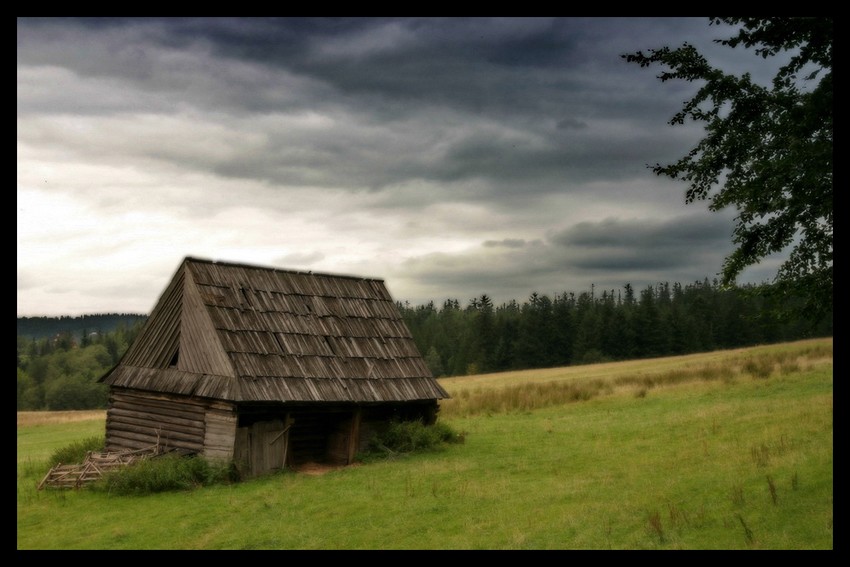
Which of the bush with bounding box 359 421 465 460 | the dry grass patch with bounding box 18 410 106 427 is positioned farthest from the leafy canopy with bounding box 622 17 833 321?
the dry grass patch with bounding box 18 410 106 427

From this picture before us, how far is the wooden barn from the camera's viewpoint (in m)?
20.5

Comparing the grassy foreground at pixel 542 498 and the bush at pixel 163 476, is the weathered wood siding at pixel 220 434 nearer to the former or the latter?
the bush at pixel 163 476

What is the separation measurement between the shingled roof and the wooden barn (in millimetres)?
45

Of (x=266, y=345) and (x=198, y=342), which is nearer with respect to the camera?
(x=198, y=342)

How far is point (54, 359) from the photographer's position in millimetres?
110188

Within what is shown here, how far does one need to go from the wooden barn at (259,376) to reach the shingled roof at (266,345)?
45mm

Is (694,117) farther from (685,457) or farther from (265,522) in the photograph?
(265,522)

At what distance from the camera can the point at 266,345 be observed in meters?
22.3

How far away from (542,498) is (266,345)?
11.1 meters

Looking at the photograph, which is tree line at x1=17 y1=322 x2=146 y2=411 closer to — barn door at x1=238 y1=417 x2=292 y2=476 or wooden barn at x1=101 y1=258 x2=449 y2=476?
wooden barn at x1=101 y1=258 x2=449 y2=476

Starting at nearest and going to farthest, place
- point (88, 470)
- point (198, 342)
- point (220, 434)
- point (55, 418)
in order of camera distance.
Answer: point (88, 470) < point (220, 434) < point (198, 342) < point (55, 418)

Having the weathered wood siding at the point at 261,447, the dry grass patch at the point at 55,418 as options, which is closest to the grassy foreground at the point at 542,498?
the weathered wood siding at the point at 261,447

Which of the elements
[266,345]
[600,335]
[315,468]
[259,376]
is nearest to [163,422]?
[259,376]

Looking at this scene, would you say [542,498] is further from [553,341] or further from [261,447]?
[553,341]
